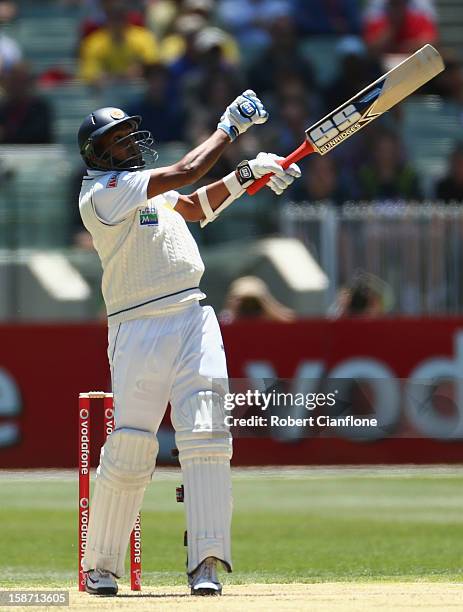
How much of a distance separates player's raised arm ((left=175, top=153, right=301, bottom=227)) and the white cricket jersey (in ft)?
0.51

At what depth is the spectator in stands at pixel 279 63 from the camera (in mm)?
15250

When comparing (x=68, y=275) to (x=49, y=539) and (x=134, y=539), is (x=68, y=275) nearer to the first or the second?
(x=49, y=539)

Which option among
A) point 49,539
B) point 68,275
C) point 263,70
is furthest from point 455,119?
point 49,539

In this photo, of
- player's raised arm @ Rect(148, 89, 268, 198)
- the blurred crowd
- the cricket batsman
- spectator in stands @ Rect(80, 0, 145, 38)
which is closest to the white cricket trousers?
the cricket batsman

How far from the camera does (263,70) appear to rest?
15.3 meters

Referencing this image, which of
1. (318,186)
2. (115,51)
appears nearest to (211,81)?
(115,51)

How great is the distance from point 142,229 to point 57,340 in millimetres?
6448

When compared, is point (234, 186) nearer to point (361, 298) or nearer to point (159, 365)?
point (159, 365)

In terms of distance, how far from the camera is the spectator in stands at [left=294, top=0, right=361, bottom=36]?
53.9 ft

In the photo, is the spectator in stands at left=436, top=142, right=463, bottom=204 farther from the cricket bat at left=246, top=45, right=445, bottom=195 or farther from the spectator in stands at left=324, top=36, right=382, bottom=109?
the cricket bat at left=246, top=45, right=445, bottom=195

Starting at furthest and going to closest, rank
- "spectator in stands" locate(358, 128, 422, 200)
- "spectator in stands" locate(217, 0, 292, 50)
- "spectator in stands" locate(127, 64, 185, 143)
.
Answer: "spectator in stands" locate(217, 0, 292, 50) → "spectator in stands" locate(127, 64, 185, 143) → "spectator in stands" locate(358, 128, 422, 200)

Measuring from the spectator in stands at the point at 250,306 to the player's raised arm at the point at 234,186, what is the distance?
6397mm

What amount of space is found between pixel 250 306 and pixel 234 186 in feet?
21.7

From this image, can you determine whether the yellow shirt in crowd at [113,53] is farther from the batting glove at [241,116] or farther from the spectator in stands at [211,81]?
the batting glove at [241,116]
